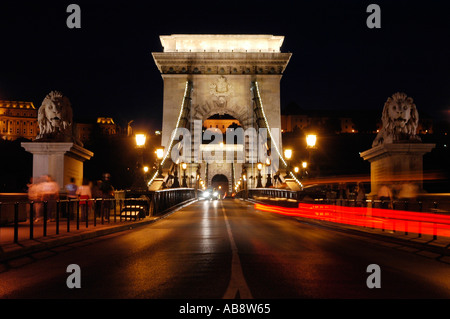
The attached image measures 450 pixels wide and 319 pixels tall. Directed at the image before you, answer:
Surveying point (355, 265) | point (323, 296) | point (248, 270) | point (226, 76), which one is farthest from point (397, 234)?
point (226, 76)

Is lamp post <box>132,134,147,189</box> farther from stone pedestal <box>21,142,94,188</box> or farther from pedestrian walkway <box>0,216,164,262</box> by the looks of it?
pedestrian walkway <box>0,216,164,262</box>

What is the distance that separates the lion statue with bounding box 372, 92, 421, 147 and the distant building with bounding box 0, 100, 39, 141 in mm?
143317

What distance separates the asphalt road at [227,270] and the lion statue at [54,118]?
7.16m

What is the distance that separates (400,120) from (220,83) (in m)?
43.8

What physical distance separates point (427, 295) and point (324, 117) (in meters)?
153

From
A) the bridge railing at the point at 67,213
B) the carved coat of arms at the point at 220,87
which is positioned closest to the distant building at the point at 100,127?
the carved coat of arms at the point at 220,87

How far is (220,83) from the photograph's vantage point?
6006 centimetres

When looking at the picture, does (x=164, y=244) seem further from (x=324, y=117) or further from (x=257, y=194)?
(x=324, y=117)

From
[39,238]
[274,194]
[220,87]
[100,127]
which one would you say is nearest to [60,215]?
[39,238]

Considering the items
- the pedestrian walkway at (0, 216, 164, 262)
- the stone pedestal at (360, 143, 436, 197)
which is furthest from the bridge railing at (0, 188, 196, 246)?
the stone pedestal at (360, 143, 436, 197)

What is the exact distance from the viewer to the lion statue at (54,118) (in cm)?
1833

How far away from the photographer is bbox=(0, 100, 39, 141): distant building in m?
150

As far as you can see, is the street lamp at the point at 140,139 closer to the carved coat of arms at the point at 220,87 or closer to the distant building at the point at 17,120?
the carved coat of arms at the point at 220,87

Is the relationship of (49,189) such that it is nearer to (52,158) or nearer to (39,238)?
(52,158)
